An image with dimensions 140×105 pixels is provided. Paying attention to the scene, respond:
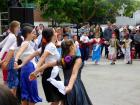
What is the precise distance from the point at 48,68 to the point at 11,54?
1.80 meters

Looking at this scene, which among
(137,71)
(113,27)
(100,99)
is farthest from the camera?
(113,27)

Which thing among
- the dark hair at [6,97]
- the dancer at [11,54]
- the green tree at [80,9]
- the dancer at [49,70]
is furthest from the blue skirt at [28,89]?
the green tree at [80,9]

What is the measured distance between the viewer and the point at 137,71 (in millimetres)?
16844

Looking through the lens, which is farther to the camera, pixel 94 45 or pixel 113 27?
pixel 113 27

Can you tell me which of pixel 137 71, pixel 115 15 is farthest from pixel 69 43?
pixel 115 15

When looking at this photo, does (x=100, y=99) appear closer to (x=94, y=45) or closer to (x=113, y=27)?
(x=94, y=45)

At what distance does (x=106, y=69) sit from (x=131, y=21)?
44.8 meters

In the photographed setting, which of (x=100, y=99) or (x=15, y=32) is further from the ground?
(x=15, y=32)

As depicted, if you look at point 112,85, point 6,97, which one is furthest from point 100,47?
point 6,97

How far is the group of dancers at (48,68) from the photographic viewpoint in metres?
6.17

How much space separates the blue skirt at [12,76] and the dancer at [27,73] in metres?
0.65

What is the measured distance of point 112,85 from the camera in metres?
12.8

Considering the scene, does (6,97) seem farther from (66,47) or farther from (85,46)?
(85,46)

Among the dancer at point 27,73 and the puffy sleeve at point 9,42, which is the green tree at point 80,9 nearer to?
the puffy sleeve at point 9,42
